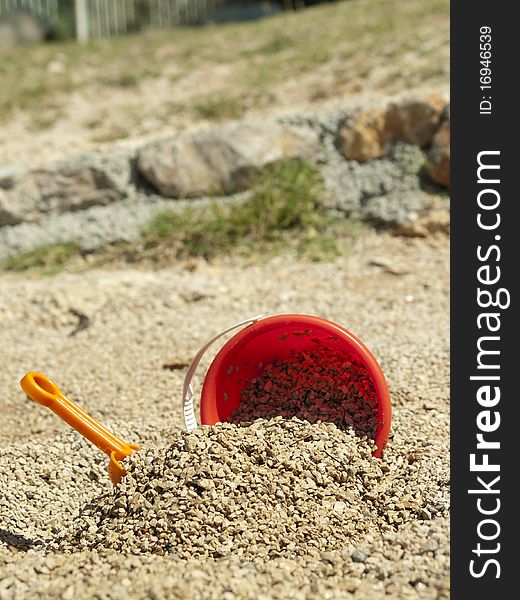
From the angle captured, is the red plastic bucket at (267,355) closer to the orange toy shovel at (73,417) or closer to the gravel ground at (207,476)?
the gravel ground at (207,476)

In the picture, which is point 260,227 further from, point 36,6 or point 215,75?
point 36,6

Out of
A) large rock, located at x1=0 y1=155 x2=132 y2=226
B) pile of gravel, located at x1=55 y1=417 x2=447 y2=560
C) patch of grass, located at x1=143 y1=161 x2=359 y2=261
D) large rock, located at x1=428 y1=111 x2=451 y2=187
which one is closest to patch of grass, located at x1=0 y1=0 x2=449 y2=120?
large rock, located at x1=428 y1=111 x2=451 y2=187

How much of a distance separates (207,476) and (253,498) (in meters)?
0.16

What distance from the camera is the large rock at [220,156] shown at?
5.52 metres

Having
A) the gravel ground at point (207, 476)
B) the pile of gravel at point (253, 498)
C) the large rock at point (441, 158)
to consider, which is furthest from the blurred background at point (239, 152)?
the pile of gravel at point (253, 498)

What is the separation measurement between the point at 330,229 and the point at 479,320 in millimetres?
2788

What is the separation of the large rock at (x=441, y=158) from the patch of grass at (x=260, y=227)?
654mm

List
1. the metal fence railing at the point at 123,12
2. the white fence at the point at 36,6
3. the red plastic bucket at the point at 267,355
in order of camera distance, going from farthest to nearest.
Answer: the white fence at the point at 36,6 → the metal fence railing at the point at 123,12 → the red plastic bucket at the point at 267,355

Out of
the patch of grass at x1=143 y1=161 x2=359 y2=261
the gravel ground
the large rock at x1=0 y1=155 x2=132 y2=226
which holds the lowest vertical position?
the gravel ground

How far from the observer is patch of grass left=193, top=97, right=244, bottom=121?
650 centimetres

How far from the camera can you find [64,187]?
5.68 meters

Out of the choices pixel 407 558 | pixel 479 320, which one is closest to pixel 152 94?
pixel 479 320

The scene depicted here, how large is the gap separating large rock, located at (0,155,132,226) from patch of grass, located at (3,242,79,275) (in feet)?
1.20

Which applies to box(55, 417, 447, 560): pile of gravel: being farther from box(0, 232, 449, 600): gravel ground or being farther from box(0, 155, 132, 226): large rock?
box(0, 155, 132, 226): large rock
